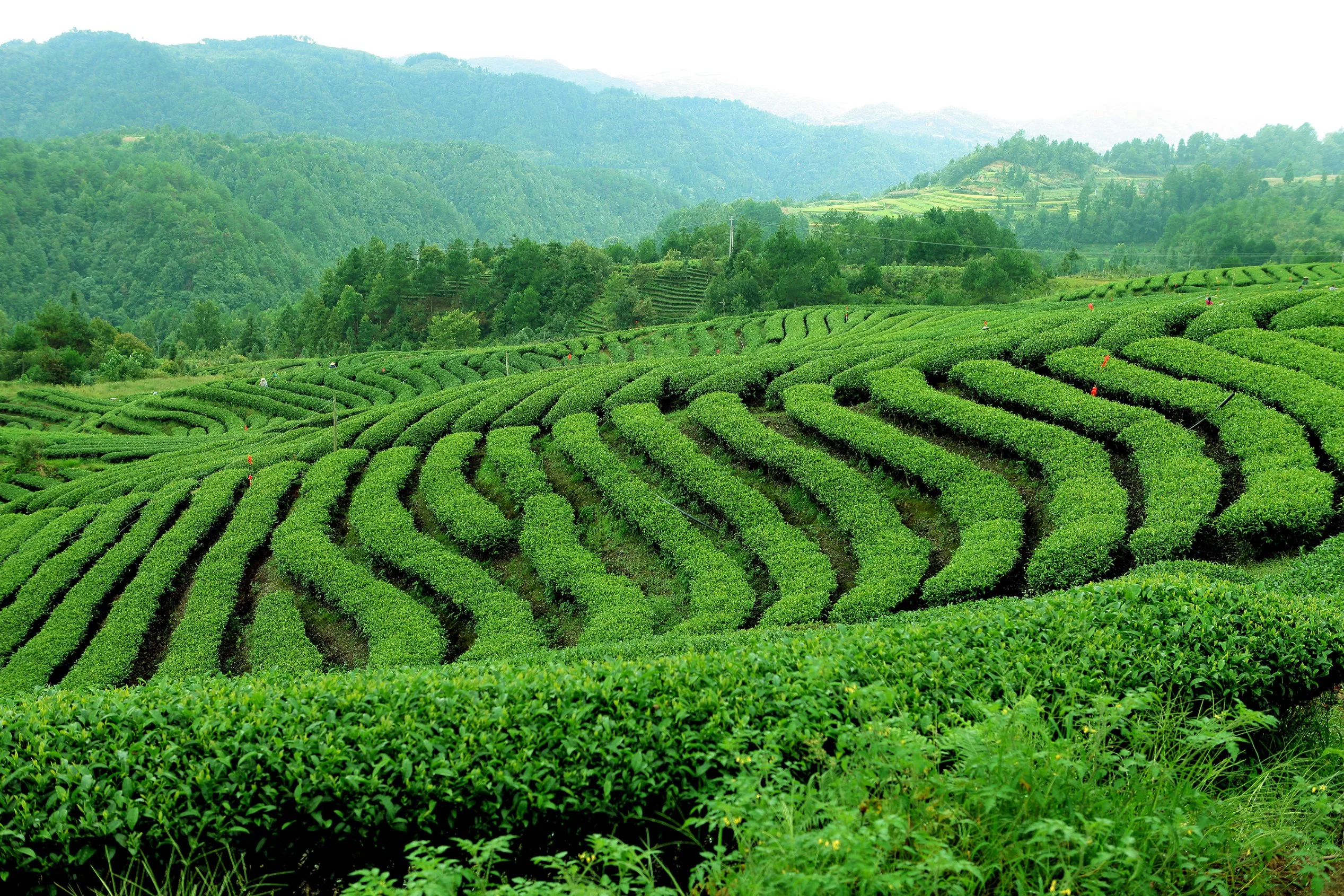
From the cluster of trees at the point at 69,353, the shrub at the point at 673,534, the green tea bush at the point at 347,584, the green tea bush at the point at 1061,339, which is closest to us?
the shrub at the point at 673,534

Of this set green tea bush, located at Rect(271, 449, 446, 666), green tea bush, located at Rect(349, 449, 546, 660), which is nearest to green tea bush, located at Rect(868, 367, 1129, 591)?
green tea bush, located at Rect(349, 449, 546, 660)

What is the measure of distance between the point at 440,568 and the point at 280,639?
292cm

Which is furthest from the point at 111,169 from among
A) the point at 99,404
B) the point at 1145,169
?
the point at 1145,169

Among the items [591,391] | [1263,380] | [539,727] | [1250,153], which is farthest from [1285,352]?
[1250,153]

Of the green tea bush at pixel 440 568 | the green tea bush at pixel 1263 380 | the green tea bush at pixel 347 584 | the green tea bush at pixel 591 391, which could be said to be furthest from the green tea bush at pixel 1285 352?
the green tea bush at pixel 347 584

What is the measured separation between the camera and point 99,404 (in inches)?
1823

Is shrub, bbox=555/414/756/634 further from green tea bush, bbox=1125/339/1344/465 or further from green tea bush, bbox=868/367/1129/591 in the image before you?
green tea bush, bbox=1125/339/1344/465

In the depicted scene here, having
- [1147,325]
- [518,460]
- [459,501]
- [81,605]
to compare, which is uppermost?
[1147,325]

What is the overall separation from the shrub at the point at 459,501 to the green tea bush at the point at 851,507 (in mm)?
4821

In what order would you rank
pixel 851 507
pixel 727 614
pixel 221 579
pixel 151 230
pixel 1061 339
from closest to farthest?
1. pixel 727 614
2. pixel 851 507
3. pixel 221 579
4. pixel 1061 339
5. pixel 151 230

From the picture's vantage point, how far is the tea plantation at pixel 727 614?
168 inches

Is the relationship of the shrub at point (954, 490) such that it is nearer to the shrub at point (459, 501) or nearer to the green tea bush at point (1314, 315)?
the shrub at point (459, 501)

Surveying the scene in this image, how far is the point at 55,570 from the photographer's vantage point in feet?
56.5

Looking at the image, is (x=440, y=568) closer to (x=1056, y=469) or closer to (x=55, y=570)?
(x=55, y=570)
